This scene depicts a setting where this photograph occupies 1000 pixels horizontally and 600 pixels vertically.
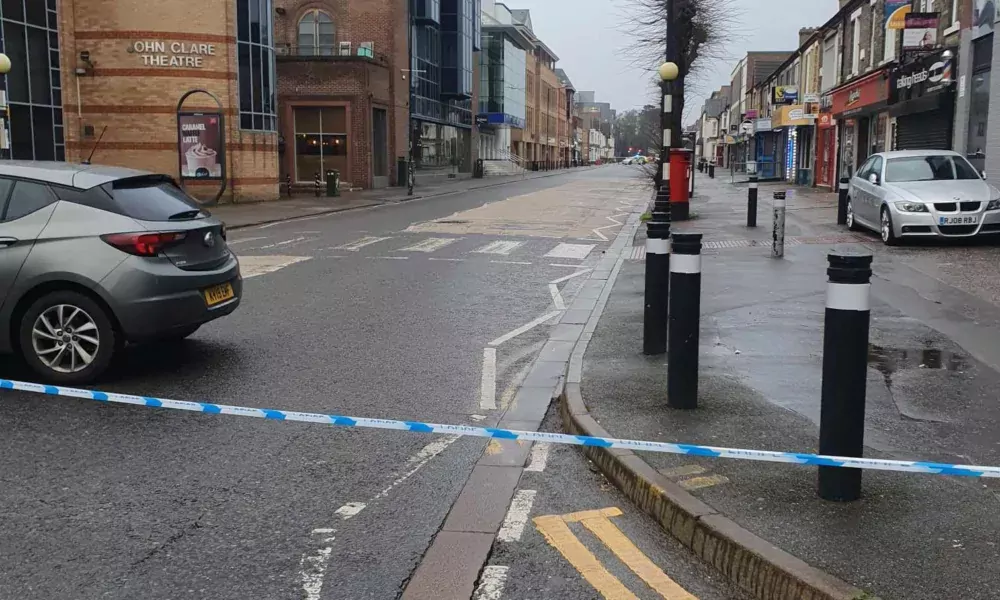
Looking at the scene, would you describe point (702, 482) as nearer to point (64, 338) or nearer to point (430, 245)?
point (64, 338)

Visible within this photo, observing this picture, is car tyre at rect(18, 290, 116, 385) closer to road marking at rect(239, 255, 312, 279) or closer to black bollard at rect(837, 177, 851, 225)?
road marking at rect(239, 255, 312, 279)

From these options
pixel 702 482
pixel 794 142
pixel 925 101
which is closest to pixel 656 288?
pixel 702 482

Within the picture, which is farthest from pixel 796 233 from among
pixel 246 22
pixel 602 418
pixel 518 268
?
pixel 246 22

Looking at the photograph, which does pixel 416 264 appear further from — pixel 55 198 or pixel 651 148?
pixel 651 148

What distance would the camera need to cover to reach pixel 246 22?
29.9 m

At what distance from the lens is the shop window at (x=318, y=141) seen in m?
40.1

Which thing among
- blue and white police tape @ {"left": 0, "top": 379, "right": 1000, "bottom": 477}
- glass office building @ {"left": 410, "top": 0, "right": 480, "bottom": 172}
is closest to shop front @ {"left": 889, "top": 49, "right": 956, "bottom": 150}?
blue and white police tape @ {"left": 0, "top": 379, "right": 1000, "bottom": 477}

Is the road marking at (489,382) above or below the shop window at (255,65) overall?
below

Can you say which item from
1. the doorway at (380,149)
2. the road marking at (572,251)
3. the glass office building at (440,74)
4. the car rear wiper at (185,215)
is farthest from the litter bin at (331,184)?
the car rear wiper at (185,215)

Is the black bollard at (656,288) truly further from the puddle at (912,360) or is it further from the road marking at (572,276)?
the road marking at (572,276)

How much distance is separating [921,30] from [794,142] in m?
25.0

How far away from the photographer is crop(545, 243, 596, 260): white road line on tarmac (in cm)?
1586

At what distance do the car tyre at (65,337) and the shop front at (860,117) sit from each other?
22.4 metres

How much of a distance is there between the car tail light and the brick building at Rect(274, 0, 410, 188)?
33.6 m
